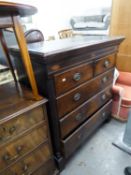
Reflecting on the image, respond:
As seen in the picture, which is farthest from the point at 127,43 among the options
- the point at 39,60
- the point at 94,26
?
the point at 94,26

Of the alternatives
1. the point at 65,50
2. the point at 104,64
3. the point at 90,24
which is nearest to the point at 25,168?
the point at 65,50

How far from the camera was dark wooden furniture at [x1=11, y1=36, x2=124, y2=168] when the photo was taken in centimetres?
97

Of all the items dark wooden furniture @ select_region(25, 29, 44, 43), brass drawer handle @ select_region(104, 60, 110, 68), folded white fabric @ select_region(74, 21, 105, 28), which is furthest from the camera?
folded white fabric @ select_region(74, 21, 105, 28)

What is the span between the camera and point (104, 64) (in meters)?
1.42

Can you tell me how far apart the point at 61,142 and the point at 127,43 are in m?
1.54

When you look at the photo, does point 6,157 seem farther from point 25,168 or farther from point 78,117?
point 78,117

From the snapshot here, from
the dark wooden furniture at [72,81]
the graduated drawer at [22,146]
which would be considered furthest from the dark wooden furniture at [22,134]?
the dark wooden furniture at [72,81]

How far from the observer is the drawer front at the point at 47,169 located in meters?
1.16

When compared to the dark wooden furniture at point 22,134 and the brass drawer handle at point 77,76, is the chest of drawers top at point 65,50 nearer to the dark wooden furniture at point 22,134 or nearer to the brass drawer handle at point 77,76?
the brass drawer handle at point 77,76

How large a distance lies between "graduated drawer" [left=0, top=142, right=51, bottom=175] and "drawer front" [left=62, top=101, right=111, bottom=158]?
18cm

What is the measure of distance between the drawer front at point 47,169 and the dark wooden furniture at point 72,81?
0.21 feet

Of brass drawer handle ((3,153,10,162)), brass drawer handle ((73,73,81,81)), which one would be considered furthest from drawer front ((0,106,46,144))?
brass drawer handle ((73,73,81,81))

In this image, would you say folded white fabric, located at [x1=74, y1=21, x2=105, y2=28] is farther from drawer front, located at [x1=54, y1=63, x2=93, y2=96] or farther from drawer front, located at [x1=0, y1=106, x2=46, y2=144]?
drawer front, located at [x1=0, y1=106, x2=46, y2=144]

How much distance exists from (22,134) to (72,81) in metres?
0.51
